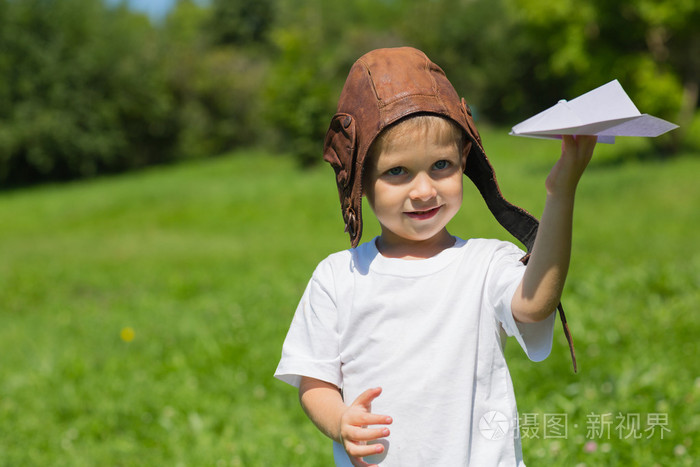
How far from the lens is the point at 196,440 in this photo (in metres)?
4.14

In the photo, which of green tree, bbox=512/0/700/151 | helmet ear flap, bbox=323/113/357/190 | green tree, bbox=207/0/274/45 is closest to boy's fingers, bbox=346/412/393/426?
helmet ear flap, bbox=323/113/357/190

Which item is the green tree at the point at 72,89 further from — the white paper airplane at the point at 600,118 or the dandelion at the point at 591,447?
the white paper airplane at the point at 600,118

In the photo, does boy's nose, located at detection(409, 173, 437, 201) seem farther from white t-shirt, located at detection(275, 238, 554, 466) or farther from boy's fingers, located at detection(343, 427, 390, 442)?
boy's fingers, located at detection(343, 427, 390, 442)

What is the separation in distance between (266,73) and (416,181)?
33.8 metres

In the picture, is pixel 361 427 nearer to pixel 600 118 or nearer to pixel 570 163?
pixel 570 163

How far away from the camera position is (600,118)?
1.39m

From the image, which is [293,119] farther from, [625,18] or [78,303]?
[78,303]

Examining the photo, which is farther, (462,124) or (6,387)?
(6,387)

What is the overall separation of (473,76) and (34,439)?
31.5m

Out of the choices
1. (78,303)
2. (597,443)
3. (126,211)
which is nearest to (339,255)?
(597,443)

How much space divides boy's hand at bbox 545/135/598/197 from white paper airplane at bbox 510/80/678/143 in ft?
0.24

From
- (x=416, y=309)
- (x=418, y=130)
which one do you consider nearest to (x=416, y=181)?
(x=418, y=130)

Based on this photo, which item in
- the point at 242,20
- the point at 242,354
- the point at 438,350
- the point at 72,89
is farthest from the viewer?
the point at 242,20

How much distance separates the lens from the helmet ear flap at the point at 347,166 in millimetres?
1959
